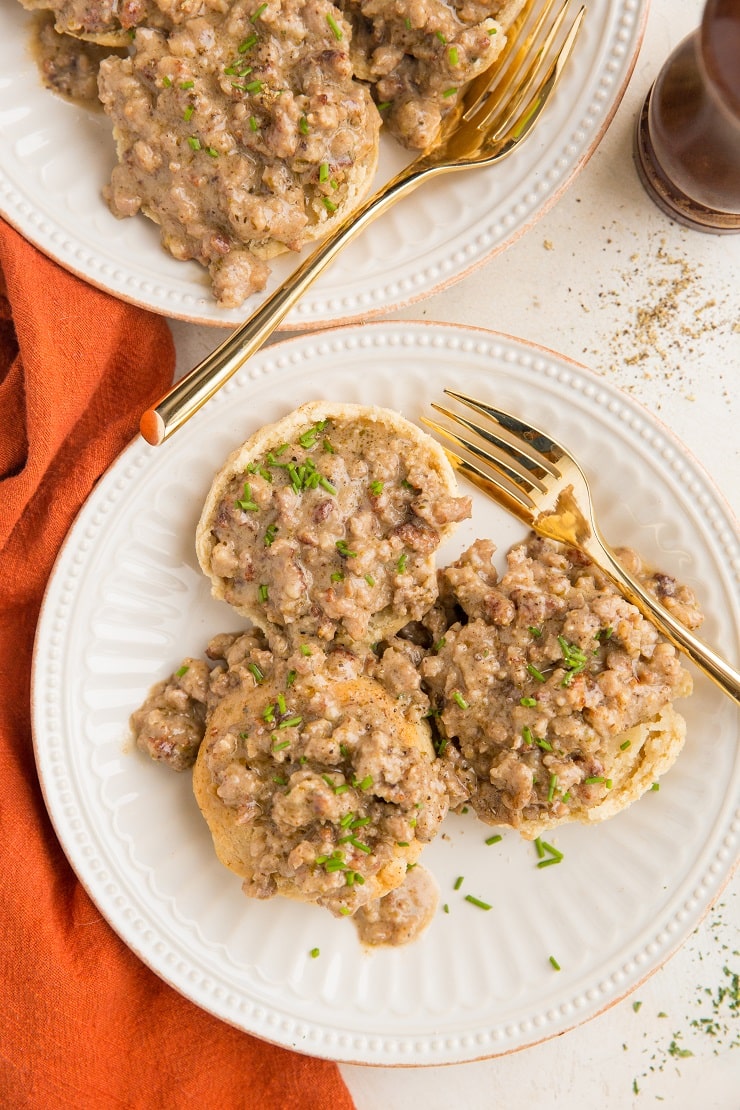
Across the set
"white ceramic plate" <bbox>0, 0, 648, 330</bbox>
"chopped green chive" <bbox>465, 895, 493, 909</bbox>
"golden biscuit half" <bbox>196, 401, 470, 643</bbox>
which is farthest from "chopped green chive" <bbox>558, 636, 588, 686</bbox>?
"white ceramic plate" <bbox>0, 0, 648, 330</bbox>

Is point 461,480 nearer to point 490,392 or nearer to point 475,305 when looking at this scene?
point 490,392

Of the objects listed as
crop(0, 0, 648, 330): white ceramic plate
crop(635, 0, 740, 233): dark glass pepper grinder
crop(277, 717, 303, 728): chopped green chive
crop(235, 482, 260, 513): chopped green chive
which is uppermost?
crop(635, 0, 740, 233): dark glass pepper grinder

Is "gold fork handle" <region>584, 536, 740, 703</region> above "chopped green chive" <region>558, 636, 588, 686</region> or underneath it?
above

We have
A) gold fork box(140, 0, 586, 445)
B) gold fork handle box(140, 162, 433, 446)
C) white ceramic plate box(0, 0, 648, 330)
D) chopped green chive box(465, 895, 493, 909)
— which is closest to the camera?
gold fork handle box(140, 162, 433, 446)

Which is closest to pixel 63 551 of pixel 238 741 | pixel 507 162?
pixel 238 741

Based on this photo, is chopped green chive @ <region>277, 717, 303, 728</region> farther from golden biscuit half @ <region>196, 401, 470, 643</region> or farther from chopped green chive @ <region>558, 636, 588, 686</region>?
chopped green chive @ <region>558, 636, 588, 686</region>

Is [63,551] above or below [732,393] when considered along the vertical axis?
below
